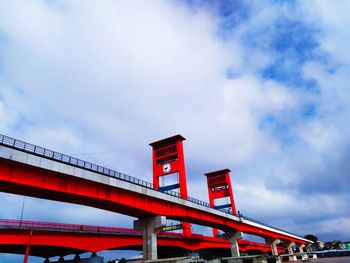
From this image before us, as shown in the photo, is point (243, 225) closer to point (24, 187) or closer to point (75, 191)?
point (75, 191)

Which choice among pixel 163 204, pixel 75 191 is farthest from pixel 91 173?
pixel 163 204

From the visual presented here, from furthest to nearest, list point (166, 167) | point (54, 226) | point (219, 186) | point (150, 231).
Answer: point (219, 186) → point (166, 167) → point (54, 226) → point (150, 231)

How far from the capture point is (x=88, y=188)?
29.1 m

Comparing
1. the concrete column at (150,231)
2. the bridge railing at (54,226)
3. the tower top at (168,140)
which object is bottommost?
the concrete column at (150,231)

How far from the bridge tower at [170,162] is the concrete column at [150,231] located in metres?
24.7

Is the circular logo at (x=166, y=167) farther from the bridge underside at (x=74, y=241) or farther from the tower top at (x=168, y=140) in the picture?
the bridge underside at (x=74, y=241)

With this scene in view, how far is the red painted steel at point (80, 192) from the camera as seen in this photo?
23.6 metres

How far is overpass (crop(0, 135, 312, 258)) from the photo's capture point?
2325 cm

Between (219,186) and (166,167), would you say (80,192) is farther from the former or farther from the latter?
(219,186)

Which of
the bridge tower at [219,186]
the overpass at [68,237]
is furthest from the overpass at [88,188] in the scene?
the bridge tower at [219,186]

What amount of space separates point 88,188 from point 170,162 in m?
39.8

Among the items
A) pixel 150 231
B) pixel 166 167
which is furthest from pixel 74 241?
pixel 166 167

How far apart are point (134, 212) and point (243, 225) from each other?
39986 millimetres

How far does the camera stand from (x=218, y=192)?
91438 millimetres
